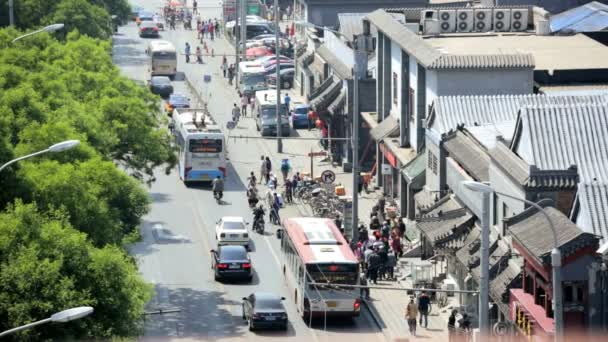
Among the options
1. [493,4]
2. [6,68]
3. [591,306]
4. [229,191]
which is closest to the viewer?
[591,306]

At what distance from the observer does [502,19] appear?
328 feet

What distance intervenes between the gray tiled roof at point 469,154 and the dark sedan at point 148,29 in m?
93.4

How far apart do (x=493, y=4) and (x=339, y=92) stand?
13938mm

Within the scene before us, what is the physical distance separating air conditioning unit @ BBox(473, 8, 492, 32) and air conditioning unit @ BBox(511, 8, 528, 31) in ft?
4.38

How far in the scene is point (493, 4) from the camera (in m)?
117

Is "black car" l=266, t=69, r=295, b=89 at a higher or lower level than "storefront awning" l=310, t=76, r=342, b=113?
lower

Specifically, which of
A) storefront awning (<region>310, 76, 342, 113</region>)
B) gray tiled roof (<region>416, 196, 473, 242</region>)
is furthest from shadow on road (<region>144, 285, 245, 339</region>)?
storefront awning (<region>310, 76, 342, 113</region>)

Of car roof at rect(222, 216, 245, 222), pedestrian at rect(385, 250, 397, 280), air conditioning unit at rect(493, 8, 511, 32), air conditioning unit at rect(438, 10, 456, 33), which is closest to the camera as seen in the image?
pedestrian at rect(385, 250, 397, 280)

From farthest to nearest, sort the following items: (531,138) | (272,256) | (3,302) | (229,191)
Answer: (229,191), (272,256), (531,138), (3,302)

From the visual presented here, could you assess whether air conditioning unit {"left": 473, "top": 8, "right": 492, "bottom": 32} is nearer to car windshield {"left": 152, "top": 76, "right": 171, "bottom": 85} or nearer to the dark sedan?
car windshield {"left": 152, "top": 76, "right": 171, "bottom": 85}

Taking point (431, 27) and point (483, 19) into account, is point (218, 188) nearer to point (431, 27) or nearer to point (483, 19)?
point (431, 27)

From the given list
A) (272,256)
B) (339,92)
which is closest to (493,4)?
(339,92)

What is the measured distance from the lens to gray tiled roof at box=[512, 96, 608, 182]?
65.1 metres

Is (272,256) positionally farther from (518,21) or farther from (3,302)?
(3,302)
